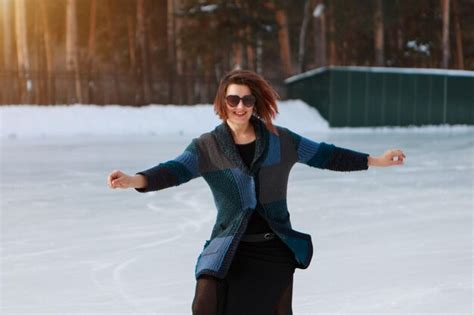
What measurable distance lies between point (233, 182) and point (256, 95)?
37cm

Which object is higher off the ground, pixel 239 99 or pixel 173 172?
pixel 239 99

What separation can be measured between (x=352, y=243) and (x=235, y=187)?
151 inches

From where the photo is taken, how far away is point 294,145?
3279 millimetres

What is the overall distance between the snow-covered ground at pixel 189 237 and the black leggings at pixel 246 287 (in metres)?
1.66

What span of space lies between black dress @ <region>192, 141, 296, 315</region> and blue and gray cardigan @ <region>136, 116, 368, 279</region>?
0.04m

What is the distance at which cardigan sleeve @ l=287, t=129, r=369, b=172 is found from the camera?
330 cm

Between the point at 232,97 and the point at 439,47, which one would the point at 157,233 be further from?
the point at 439,47

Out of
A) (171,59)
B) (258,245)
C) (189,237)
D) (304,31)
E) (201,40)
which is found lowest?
(189,237)

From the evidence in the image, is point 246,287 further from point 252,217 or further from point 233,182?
point 233,182

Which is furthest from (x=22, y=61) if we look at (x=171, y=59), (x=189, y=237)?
(x=189, y=237)

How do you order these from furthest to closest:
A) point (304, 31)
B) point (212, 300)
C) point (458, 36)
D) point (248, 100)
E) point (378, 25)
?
point (458, 36), point (304, 31), point (378, 25), point (248, 100), point (212, 300)

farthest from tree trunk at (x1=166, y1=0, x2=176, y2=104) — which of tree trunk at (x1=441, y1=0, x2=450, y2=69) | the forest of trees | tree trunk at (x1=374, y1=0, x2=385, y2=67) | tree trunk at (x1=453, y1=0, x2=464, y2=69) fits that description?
tree trunk at (x1=453, y1=0, x2=464, y2=69)

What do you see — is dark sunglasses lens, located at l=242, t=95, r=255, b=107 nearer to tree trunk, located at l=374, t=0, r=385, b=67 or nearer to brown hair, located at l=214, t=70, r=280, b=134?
brown hair, located at l=214, t=70, r=280, b=134

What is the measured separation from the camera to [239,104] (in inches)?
124
